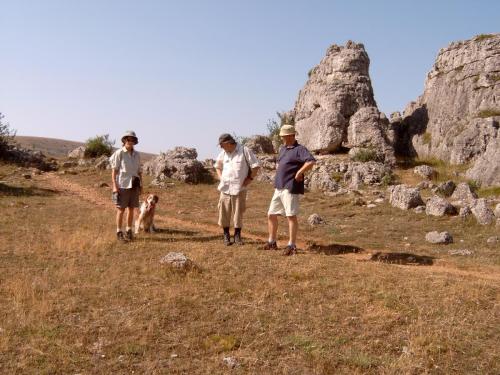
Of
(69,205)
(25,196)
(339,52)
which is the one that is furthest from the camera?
(339,52)

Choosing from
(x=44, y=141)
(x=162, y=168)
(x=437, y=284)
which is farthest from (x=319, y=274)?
(x=44, y=141)

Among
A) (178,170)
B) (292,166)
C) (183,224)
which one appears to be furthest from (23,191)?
(292,166)

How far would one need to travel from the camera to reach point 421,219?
42.5 feet

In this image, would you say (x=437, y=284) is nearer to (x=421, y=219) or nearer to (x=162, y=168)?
(x=421, y=219)

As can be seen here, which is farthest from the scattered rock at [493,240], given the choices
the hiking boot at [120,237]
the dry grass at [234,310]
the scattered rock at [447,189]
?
the hiking boot at [120,237]

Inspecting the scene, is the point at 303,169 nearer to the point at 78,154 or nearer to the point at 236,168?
the point at 236,168

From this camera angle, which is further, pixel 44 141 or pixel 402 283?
pixel 44 141

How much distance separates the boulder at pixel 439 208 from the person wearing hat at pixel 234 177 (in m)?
6.40

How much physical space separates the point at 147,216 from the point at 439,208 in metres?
7.75

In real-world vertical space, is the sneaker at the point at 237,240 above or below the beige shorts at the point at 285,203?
below

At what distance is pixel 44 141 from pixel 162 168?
7998cm

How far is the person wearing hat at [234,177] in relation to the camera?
8.95 m

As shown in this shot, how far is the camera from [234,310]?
5914mm

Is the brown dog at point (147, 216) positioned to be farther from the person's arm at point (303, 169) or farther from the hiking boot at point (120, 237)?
the person's arm at point (303, 169)
